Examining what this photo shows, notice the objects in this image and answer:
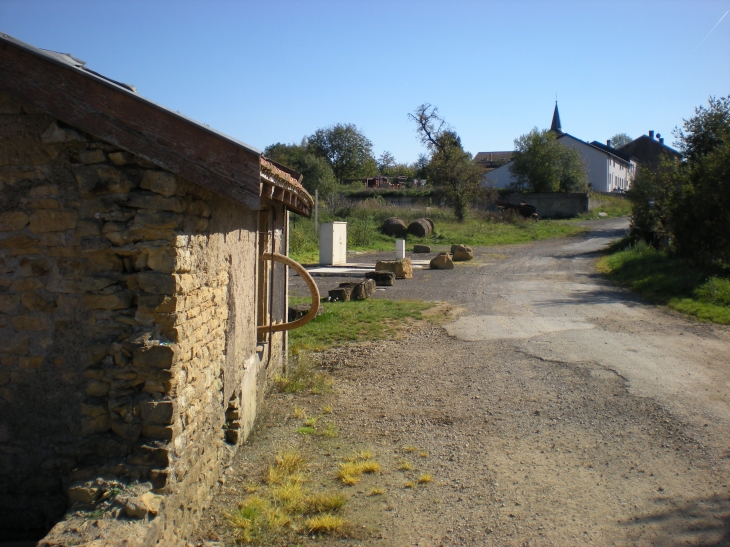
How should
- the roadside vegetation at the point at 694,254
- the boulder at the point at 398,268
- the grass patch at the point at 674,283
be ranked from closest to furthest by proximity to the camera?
the grass patch at the point at 674,283 < the roadside vegetation at the point at 694,254 < the boulder at the point at 398,268

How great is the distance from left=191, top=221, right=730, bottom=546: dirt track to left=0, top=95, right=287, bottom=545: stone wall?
96cm

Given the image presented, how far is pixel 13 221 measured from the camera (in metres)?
4.02

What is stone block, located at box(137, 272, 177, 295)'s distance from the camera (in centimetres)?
394

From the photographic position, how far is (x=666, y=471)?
532 cm

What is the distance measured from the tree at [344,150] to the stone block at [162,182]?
6406 cm

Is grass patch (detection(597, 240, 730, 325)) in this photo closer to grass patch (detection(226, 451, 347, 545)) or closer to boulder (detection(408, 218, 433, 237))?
grass patch (detection(226, 451, 347, 545))

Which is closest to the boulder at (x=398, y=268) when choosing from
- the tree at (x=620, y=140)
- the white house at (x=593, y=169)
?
the white house at (x=593, y=169)

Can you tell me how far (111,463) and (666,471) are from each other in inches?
170

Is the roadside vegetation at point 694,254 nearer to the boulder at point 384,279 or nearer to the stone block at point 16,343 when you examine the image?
the boulder at point 384,279

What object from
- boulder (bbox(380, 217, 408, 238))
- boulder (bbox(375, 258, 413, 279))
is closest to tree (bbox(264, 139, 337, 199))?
boulder (bbox(380, 217, 408, 238))

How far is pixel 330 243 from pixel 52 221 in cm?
1811

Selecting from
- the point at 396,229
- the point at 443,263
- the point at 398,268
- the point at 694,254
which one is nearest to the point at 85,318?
the point at 398,268

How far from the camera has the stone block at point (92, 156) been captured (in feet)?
13.0

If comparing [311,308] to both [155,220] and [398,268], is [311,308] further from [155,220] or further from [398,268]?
[398,268]
